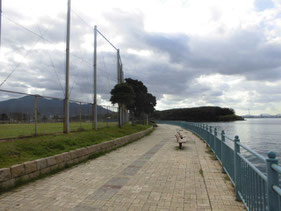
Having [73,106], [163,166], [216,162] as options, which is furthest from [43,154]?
[73,106]

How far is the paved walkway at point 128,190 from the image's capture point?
405cm

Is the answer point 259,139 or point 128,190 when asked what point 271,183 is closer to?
point 128,190

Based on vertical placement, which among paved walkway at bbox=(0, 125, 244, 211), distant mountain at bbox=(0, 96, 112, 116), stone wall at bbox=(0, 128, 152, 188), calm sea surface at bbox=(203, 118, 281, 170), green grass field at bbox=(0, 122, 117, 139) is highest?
distant mountain at bbox=(0, 96, 112, 116)

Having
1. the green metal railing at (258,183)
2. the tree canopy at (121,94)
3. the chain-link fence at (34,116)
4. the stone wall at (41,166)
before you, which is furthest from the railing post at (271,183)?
the tree canopy at (121,94)

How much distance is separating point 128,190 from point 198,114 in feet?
320

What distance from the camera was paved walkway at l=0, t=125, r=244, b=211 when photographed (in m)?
4.05

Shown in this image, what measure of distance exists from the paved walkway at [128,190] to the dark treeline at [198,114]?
300 ft

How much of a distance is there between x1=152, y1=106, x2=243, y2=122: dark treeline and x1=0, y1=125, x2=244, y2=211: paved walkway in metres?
91.4

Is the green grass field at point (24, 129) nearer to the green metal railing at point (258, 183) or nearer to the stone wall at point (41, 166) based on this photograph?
the stone wall at point (41, 166)

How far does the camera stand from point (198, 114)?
99250 mm

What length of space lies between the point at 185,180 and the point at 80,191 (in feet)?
7.97

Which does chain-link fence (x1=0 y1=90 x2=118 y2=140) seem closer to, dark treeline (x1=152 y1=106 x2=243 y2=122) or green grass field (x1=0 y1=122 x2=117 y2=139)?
green grass field (x1=0 y1=122 x2=117 y2=139)

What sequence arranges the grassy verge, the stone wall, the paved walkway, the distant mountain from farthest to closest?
the distant mountain < the grassy verge < the stone wall < the paved walkway

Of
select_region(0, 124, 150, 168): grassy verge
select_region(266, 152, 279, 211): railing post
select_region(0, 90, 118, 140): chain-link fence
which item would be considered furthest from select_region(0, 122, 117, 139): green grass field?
select_region(266, 152, 279, 211): railing post
